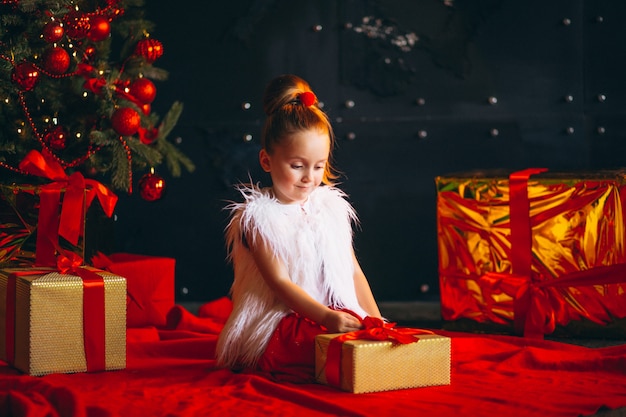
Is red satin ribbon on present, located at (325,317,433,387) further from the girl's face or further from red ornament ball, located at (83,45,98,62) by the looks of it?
red ornament ball, located at (83,45,98,62)

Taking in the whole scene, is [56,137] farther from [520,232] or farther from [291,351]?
[520,232]

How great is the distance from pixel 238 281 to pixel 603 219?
1.27 metres

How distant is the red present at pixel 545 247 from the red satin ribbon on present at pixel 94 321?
4.32 feet

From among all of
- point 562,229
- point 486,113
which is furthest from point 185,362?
point 486,113

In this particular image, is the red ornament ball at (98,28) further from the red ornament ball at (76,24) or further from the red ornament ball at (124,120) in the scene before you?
the red ornament ball at (124,120)

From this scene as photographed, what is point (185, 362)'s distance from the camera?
2691 millimetres

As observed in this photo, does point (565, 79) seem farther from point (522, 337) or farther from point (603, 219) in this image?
point (522, 337)

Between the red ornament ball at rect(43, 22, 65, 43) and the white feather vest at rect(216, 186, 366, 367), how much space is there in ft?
3.14

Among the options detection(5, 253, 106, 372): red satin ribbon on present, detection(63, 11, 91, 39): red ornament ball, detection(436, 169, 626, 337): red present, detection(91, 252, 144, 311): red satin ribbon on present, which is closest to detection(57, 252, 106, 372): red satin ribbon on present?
detection(5, 253, 106, 372): red satin ribbon on present

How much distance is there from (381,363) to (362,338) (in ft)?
0.25

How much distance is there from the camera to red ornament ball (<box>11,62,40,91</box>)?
289 cm

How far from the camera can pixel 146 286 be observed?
328 cm

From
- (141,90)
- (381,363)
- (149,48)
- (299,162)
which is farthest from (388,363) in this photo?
(149,48)

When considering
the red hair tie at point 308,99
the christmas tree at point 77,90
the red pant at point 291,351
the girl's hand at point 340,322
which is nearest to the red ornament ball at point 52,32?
the christmas tree at point 77,90
